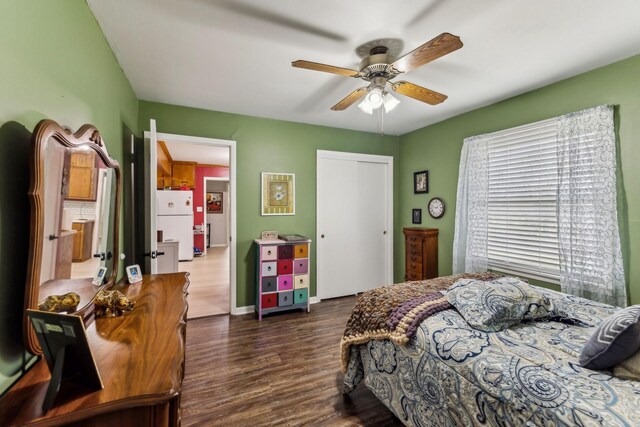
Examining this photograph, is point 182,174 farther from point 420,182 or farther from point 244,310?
point 420,182

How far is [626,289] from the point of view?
2219 mm

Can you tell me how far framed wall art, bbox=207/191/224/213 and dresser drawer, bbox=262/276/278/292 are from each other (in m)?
6.77

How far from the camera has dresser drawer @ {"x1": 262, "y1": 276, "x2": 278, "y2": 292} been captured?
11.4ft

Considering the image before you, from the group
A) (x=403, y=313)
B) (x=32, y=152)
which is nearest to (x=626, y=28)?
(x=403, y=313)

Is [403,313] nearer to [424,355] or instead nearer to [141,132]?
[424,355]

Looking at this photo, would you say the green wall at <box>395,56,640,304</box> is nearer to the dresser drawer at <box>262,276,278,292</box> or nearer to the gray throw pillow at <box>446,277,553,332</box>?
the gray throw pillow at <box>446,277,553,332</box>

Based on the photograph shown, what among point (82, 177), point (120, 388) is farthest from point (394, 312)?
point (82, 177)

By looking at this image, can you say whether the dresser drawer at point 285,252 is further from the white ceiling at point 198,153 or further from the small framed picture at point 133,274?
the white ceiling at point 198,153

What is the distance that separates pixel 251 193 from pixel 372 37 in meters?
2.36

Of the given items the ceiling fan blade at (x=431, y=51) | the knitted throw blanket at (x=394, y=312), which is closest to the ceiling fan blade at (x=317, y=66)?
the ceiling fan blade at (x=431, y=51)

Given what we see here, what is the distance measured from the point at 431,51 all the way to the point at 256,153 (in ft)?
8.41

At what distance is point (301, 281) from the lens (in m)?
3.68

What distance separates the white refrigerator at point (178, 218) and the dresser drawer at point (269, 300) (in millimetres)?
4208

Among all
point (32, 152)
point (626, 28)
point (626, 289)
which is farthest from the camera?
point (626, 289)
